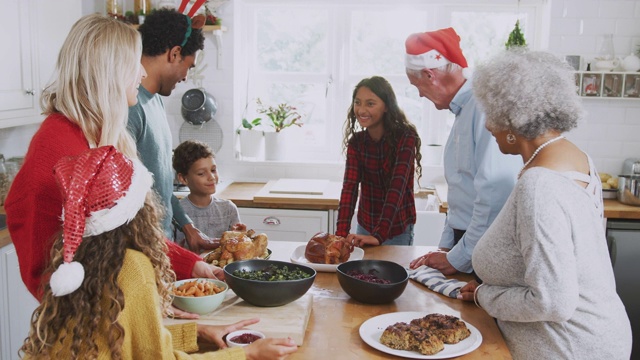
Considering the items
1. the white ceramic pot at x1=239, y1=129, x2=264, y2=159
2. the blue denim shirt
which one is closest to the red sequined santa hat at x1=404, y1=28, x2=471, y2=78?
the blue denim shirt

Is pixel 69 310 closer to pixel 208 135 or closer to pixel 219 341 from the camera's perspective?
pixel 219 341

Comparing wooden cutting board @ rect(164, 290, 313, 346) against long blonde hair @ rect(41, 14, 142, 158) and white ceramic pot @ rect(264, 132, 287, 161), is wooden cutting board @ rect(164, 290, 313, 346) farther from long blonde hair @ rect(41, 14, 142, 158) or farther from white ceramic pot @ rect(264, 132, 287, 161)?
white ceramic pot @ rect(264, 132, 287, 161)

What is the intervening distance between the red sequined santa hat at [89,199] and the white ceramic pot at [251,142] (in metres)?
3.23

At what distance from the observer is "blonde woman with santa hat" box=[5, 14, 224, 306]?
1.45 meters

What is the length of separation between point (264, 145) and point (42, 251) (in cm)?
319

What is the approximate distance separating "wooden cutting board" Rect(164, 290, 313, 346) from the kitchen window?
2.86 meters

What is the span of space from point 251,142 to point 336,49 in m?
0.88

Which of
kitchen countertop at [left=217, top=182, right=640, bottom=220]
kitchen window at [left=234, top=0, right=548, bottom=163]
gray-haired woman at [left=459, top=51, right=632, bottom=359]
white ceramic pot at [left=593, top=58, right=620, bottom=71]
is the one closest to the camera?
gray-haired woman at [left=459, top=51, right=632, bottom=359]

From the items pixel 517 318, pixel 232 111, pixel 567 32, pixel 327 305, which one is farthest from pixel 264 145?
pixel 517 318

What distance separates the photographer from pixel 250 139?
453 centimetres

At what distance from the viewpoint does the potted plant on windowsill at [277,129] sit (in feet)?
14.9

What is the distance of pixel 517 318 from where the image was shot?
1661 millimetres

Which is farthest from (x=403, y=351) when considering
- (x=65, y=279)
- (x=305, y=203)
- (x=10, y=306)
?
(x=305, y=203)

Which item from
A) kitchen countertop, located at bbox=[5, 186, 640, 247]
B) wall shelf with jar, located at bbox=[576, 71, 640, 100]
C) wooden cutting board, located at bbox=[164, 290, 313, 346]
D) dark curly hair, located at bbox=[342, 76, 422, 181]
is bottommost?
kitchen countertop, located at bbox=[5, 186, 640, 247]
